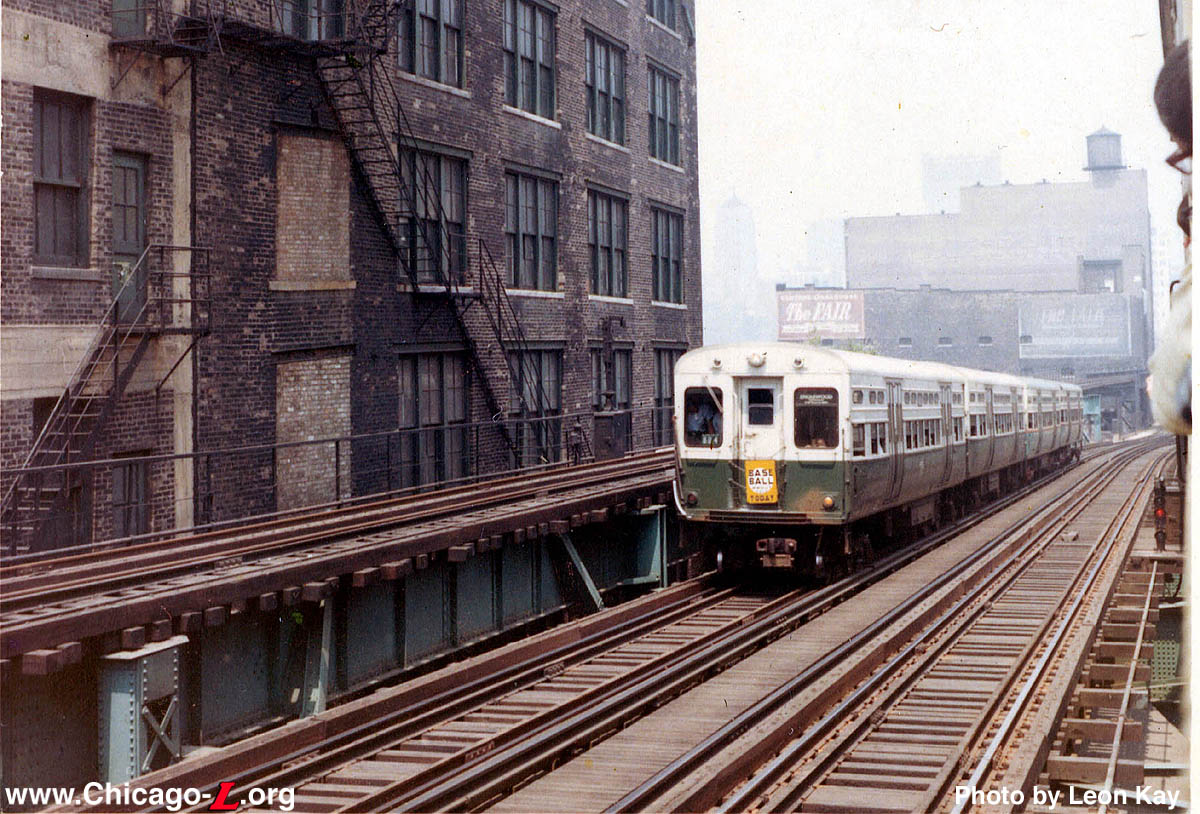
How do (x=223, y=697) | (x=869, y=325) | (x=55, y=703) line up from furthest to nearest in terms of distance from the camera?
(x=869, y=325) → (x=223, y=697) → (x=55, y=703)

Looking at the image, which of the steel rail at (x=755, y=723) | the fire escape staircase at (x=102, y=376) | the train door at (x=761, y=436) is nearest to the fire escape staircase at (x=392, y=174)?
the fire escape staircase at (x=102, y=376)

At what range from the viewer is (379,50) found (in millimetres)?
17828

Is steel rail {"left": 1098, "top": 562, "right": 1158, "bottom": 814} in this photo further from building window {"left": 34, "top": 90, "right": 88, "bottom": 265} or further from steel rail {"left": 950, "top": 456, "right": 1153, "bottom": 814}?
building window {"left": 34, "top": 90, "right": 88, "bottom": 265}

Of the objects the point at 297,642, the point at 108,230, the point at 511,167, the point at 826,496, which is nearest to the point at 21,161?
the point at 108,230

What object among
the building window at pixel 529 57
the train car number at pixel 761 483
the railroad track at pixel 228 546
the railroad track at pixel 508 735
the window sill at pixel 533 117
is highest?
the building window at pixel 529 57

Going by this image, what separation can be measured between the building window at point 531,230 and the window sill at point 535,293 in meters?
0.10

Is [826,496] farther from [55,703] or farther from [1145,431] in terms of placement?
[1145,431]

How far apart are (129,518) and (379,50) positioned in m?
7.72

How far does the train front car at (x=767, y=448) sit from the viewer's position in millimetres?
16031

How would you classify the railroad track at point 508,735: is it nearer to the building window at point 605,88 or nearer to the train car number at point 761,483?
the train car number at point 761,483

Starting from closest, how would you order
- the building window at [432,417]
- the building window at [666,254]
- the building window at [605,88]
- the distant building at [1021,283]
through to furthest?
the building window at [432,417] < the building window at [605,88] < the building window at [666,254] < the distant building at [1021,283]

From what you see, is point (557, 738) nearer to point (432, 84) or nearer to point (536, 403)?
point (432, 84)

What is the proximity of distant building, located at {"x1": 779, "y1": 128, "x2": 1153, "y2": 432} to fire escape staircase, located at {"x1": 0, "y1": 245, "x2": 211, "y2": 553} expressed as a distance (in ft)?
204

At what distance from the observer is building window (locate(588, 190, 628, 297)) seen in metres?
27.8
